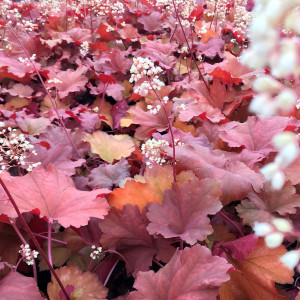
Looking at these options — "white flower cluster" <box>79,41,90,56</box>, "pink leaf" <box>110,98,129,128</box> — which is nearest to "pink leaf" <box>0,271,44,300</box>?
"pink leaf" <box>110,98,129,128</box>

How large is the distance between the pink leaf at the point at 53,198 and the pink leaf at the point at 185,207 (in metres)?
0.16

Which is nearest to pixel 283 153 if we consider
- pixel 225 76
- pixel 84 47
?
pixel 225 76

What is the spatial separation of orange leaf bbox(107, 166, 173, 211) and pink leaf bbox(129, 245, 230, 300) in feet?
0.99

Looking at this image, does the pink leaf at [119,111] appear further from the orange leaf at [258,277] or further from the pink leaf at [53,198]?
the orange leaf at [258,277]

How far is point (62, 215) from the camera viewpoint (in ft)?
3.29

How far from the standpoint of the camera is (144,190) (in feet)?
3.78

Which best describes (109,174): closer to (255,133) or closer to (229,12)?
(255,133)

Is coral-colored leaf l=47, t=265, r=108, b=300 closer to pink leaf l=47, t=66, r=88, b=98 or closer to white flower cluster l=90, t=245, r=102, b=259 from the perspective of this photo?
white flower cluster l=90, t=245, r=102, b=259

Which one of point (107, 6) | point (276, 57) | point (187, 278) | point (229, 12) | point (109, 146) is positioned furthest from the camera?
point (229, 12)

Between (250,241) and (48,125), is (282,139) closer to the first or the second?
(250,241)

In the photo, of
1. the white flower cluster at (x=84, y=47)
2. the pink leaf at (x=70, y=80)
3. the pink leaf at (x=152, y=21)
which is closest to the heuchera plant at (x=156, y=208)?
the pink leaf at (x=70, y=80)

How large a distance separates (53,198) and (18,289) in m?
0.29

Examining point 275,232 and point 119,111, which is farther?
point 119,111

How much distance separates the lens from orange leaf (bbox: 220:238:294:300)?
958 mm
